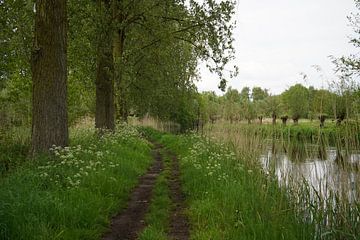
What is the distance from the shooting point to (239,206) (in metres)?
7.19

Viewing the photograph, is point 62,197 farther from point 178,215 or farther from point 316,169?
point 316,169

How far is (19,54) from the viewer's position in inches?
656

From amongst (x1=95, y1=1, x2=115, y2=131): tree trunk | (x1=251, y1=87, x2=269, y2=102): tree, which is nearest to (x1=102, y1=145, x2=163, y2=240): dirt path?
(x1=251, y1=87, x2=269, y2=102): tree

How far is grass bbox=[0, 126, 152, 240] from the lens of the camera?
573 cm

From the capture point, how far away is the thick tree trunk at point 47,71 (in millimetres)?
9945

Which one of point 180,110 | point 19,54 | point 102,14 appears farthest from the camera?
point 180,110

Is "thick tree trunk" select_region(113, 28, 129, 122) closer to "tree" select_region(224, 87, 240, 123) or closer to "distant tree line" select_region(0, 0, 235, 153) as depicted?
"distant tree line" select_region(0, 0, 235, 153)

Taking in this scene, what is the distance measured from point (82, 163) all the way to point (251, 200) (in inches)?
166

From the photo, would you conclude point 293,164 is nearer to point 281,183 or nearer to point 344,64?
point 281,183

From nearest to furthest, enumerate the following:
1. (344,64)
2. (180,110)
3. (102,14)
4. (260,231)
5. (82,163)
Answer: (260,231)
(82,163)
(102,14)
(344,64)
(180,110)

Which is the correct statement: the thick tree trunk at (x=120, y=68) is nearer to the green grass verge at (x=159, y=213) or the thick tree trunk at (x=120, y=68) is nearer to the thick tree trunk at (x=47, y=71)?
the thick tree trunk at (x=47, y=71)

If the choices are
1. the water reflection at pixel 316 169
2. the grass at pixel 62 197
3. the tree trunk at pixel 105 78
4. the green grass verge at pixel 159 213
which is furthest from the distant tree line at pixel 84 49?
the water reflection at pixel 316 169

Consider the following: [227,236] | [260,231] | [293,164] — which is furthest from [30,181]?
[293,164]

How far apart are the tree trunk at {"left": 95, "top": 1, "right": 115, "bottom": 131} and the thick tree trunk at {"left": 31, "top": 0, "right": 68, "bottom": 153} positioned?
5530 millimetres
